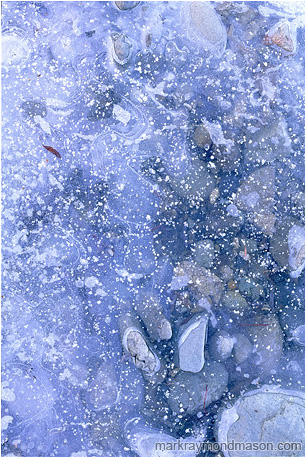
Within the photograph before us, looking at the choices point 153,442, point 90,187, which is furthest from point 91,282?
point 153,442

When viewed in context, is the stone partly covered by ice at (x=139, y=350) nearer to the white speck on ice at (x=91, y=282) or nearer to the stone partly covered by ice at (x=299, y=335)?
the white speck on ice at (x=91, y=282)

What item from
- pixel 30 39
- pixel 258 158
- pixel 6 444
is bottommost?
pixel 6 444

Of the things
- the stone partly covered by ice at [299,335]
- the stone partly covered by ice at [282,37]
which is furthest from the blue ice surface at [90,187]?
the stone partly covered by ice at [299,335]

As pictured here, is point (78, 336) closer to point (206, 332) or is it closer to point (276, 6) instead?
point (206, 332)

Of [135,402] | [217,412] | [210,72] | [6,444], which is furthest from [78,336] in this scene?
[210,72]

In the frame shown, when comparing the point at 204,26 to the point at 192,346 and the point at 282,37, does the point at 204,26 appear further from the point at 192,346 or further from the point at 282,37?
the point at 192,346

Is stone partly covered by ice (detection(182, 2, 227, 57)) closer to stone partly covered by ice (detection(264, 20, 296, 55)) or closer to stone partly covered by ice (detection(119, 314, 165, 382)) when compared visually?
stone partly covered by ice (detection(264, 20, 296, 55))
